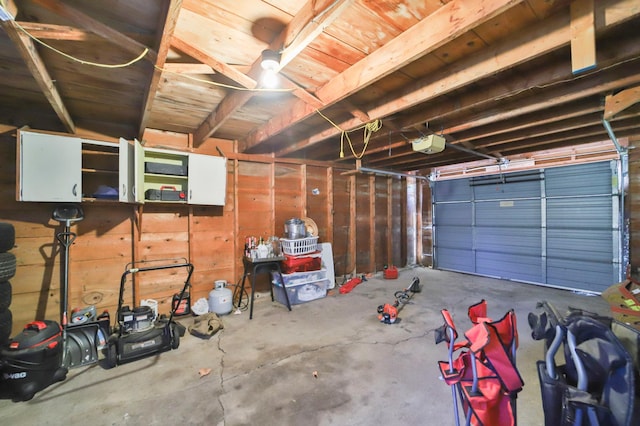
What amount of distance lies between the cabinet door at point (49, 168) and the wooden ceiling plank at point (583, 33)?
12.8ft

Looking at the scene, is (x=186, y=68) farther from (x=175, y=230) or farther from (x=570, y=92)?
(x=570, y=92)

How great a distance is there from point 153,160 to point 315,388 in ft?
10.1

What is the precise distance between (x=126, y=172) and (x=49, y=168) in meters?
0.62

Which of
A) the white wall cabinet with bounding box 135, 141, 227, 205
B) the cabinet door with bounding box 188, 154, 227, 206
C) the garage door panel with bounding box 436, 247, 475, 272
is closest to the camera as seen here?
the white wall cabinet with bounding box 135, 141, 227, 205

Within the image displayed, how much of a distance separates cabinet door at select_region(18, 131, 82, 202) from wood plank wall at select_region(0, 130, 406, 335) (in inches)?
19.5

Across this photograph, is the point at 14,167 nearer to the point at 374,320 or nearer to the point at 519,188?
the point at 374,320

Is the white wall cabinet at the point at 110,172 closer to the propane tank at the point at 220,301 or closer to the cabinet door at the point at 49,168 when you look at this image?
the cabinet door at the point at 49,168

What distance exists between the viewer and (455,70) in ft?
6.45

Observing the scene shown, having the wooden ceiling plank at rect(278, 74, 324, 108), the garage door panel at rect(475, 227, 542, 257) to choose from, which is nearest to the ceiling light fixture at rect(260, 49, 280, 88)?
the wooden ceiling plank at rect(278, 74, 324, 108)

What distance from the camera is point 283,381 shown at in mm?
2078

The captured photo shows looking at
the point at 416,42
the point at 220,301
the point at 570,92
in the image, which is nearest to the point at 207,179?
the point at 220,301

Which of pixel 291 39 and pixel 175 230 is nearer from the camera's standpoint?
pixel 291 39

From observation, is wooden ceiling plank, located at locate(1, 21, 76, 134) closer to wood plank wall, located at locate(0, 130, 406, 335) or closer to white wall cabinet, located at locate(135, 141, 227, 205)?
white wall cabinet, located at locate(135, 141, 227, 205)

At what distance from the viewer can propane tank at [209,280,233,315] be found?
338 cm
